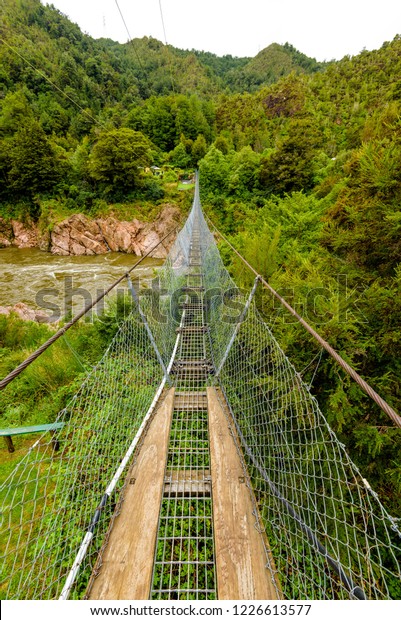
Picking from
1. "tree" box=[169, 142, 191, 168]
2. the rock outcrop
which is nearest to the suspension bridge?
the rock outcrop

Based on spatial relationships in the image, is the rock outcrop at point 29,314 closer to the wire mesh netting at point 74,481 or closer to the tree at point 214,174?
the wire mesh netting at point 74,481

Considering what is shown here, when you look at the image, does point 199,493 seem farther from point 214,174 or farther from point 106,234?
point 106,234

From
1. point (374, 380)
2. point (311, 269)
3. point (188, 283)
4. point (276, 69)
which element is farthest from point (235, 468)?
point (276, 69)

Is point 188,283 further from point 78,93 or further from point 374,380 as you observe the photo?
point 78,93

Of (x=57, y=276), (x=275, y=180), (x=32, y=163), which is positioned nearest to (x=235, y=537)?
(x=275, y=180)

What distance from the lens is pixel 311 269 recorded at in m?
2.31

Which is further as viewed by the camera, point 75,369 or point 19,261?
point 19,261

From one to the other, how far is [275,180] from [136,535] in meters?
10.5

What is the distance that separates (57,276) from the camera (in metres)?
11.0

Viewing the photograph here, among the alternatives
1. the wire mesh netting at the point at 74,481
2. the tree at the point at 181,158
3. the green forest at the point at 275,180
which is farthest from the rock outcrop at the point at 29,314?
the tree at the point at 181,158

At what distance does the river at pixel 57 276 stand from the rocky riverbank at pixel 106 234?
1.72ft

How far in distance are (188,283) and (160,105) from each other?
29.8 m

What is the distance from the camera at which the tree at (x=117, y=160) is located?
13461 millimetres

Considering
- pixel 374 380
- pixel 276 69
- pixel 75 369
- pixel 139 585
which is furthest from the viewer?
pixel 276 69
